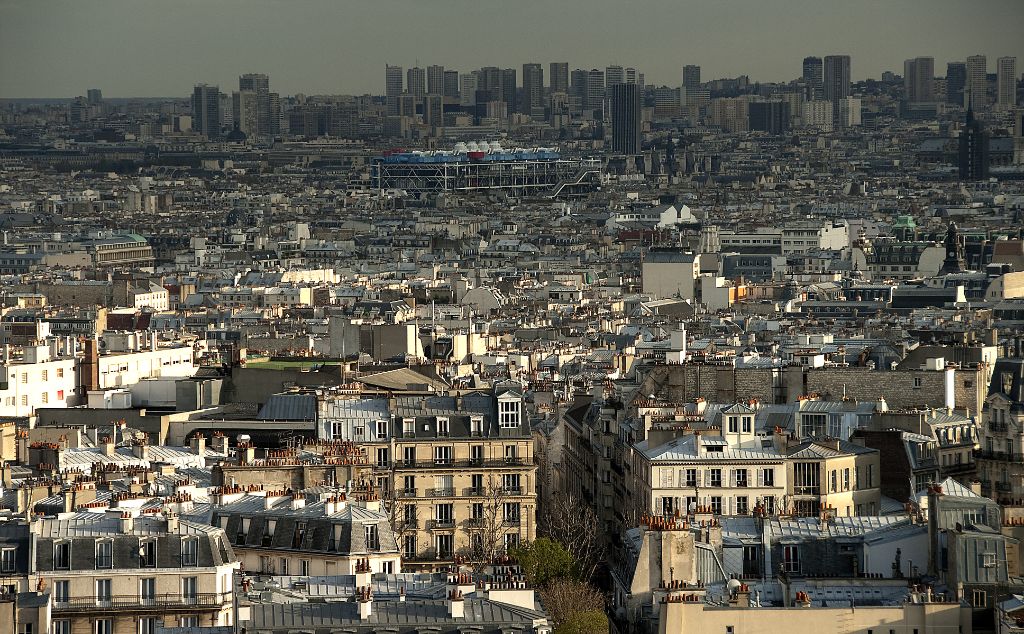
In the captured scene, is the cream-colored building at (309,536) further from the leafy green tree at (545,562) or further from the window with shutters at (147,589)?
the leafy green tree at (545,562)

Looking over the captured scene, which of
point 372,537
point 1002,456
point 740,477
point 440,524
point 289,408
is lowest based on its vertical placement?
point 440,524

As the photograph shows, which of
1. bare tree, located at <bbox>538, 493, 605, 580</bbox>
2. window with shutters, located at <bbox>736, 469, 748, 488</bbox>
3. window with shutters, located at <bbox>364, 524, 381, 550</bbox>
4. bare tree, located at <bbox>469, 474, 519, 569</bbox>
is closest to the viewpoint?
window with shutters, located at <bbox>364, 524, 381, 550</bbox>

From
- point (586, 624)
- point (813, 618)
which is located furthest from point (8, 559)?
point (813, 618)

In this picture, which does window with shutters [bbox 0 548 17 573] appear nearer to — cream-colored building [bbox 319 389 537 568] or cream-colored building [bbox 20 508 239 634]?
cream-colored building [bbox 20 508 239 634]

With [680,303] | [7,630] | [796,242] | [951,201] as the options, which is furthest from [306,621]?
[951,201]

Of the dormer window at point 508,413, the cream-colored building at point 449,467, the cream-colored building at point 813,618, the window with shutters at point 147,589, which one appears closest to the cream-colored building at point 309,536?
the window with shutters at point 147,589

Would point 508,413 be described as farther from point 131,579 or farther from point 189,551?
point 131,579

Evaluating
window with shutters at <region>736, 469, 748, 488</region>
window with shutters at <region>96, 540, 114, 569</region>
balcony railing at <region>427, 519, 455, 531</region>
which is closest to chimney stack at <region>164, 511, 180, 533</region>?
window with shutters at <region>96, 540, 114, 569</region>
